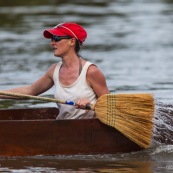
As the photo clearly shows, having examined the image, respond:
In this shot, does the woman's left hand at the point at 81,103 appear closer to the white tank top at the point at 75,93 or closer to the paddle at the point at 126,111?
the paddle at the point at 126,111

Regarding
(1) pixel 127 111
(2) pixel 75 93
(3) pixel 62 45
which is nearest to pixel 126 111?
(1) pixel 127 111

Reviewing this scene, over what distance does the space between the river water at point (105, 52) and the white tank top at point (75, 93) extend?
0.52 meters

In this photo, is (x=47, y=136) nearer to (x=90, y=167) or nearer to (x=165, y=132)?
(x=90, y=167)

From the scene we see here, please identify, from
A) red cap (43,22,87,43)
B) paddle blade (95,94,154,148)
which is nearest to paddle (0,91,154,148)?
paddle blade (95,94,154,148)

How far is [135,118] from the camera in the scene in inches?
432

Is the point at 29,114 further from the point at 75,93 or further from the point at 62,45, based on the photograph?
the point at 62,45

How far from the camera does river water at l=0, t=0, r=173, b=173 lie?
432 inches

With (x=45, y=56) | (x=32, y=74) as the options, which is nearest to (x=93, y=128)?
(x=32, y=74)

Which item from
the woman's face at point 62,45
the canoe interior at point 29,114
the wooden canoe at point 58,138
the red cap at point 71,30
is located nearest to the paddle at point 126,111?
the wooden canoe at point 58,138

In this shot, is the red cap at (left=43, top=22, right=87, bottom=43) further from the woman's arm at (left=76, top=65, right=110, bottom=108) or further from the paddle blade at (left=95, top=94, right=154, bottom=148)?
the paddle blade at (left=95, top=94, right=154, bottom=148)

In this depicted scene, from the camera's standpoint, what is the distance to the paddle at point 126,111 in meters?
10.9

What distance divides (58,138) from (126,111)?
31.6 inches

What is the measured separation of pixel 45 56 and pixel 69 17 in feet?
22.2

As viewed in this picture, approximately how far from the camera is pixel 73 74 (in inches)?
439
